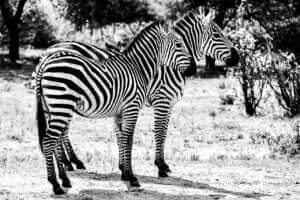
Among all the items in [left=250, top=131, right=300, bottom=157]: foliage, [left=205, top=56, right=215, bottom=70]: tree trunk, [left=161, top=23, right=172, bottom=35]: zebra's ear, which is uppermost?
[left=205, top=56, right=215, bottom=70]: tree trunk

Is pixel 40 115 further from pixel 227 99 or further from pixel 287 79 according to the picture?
pixel 227 99

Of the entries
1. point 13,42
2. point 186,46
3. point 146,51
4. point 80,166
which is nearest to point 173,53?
point 146,51

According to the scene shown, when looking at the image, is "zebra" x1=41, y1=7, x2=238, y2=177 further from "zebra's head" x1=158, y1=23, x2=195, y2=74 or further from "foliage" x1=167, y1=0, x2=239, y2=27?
"foliage" x1=167, y1=0, x2=239, y2=27

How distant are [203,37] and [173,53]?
1.03m

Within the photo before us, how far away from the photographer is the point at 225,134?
11570mm

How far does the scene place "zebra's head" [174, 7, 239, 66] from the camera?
8391 mm

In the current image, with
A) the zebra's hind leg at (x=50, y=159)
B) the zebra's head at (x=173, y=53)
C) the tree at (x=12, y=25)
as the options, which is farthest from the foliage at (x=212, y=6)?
the zebra's hind leg at (x=50, y=159)

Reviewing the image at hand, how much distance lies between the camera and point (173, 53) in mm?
7578

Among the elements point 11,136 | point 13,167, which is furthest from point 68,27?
point 13,167

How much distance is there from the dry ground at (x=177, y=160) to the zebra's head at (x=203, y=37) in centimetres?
A: 169

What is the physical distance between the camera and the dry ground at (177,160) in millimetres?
7008

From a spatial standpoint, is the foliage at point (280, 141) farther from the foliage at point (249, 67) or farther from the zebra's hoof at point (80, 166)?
the zebra's hoof at point (80, 166)

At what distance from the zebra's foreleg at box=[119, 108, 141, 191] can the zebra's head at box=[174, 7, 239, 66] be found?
175 cm

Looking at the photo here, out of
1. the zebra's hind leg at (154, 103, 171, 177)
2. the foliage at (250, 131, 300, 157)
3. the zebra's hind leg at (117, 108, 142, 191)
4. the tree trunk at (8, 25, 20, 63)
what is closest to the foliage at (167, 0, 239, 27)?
the tree trunk at (8, 25, 20, 63)
